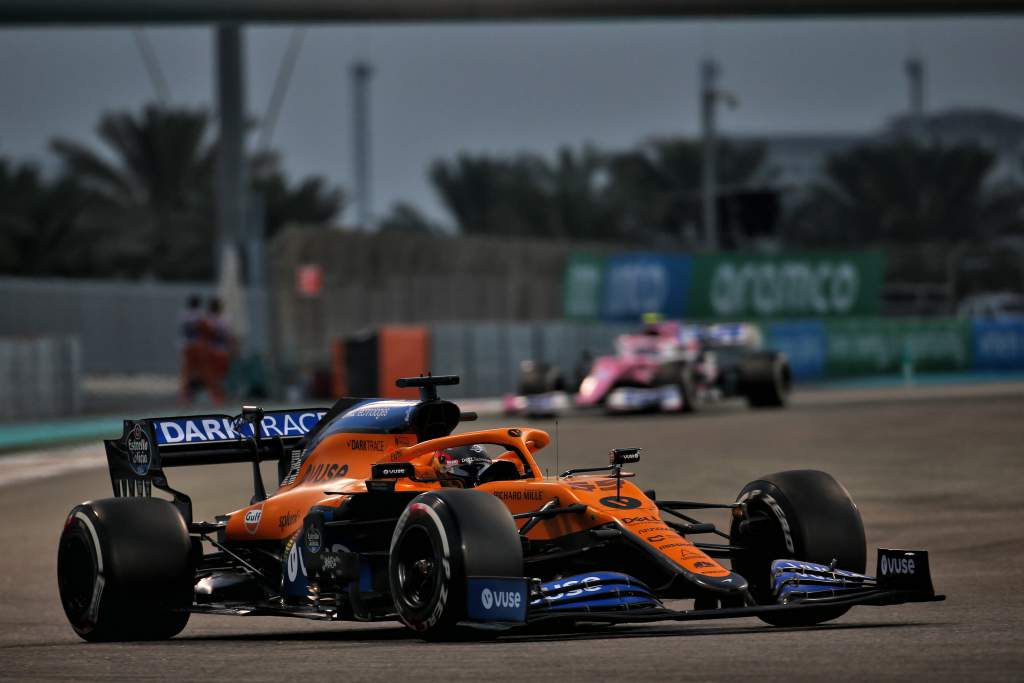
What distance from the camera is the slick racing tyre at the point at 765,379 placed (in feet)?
100

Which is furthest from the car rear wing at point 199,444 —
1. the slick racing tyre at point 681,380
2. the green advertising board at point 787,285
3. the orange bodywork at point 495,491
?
the green advertising board at point 787,285

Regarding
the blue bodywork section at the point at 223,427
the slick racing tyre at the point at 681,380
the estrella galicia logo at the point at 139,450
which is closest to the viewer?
the estrella galicia logo at the point at 139,450

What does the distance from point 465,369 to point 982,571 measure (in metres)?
24.6

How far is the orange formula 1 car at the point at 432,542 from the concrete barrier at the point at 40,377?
19399 mm

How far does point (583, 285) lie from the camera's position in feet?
137

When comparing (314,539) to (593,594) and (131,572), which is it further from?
(593,594)

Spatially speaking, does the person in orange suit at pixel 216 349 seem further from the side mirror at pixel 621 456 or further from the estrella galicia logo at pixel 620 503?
the estrella galicia logo at pixel 620 503

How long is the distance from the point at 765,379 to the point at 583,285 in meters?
11.5

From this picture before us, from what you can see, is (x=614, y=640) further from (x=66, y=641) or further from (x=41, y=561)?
(x=41, y=561)

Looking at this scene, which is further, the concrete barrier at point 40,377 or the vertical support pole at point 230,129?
the vertical support pole at point 230,129

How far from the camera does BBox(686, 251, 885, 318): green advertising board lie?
42438mm

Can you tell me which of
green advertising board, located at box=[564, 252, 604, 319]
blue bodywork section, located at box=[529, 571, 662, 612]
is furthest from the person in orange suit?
blue bodywork section, located at box=[529, 571, 662, 612]

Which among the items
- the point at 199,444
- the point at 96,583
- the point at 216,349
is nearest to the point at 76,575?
the point at 96,583

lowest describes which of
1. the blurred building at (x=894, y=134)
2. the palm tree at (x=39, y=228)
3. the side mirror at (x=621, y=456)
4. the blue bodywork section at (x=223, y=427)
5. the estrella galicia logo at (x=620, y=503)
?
the estrella galicia logo at (x=620, y=503)
